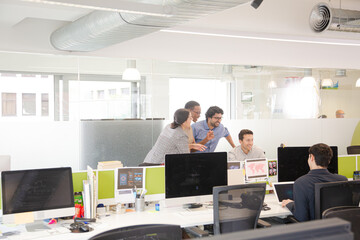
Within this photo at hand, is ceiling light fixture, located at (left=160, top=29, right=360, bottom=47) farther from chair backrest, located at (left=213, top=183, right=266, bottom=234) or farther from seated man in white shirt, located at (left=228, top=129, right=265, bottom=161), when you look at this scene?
chair backrest, located at (left=213, top=183, right=266, bottom=234)

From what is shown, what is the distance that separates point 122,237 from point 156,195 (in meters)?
2.31

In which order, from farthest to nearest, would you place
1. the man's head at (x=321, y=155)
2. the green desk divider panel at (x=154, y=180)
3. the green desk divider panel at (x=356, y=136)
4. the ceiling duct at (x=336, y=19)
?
the green desk divider panel at (x=356, y=136), the ceiling duct at (x=336, y=19), the green desk divider panel at (x=154, y=180), the man's head at (x=321, y=155)

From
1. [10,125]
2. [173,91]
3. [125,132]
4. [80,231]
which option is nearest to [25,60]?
[10,125]

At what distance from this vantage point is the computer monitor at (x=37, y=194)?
11.1ft

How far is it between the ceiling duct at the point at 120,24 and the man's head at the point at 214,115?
1864 millimetres

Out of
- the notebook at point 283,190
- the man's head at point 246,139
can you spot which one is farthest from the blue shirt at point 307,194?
the man's head at point 246,139

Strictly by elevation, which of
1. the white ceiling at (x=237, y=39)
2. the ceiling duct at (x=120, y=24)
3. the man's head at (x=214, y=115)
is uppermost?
the white ceiling at (x=237, y=39)

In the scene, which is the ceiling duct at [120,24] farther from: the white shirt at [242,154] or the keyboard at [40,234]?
the keyboard at [40,234]

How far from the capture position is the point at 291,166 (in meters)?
4.53

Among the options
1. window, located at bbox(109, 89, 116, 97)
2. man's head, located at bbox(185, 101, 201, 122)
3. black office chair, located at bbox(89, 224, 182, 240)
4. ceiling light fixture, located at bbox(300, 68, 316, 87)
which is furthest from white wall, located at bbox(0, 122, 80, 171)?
black office chair, located at bbox(89, 224, 182, 240)

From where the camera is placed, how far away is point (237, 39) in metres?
7.07

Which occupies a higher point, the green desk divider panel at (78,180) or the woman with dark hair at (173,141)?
the woman with dark hair at (173,141)

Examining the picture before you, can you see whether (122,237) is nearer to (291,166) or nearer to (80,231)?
(80,231)

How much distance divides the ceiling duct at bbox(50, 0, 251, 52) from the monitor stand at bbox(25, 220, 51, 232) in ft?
6.49
